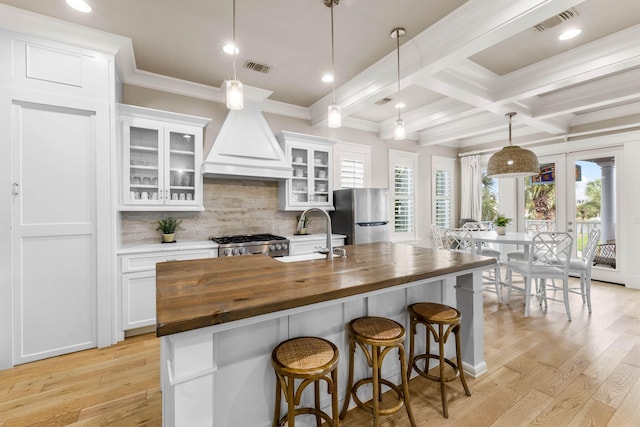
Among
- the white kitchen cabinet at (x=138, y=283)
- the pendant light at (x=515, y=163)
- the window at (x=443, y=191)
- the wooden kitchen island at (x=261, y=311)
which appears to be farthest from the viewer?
the window at (x=443, y=191)

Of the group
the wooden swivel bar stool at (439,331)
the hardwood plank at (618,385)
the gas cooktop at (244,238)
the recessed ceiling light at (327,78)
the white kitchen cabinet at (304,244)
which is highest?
the recessed ceiling light at (327,78)

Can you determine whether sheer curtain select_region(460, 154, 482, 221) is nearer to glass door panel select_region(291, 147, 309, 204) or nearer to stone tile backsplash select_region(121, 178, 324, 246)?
stone tile backsplash select_region(121, 178, 324, 246)

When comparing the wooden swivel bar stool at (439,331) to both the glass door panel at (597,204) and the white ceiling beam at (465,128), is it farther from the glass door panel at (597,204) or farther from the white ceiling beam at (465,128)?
the glass door panel at (597,204)

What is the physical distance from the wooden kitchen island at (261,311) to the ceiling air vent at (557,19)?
2086 millimetres

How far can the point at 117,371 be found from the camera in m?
2.30

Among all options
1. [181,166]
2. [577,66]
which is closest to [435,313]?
[577,66]

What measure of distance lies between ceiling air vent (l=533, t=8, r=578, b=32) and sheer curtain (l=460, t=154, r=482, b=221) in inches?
157

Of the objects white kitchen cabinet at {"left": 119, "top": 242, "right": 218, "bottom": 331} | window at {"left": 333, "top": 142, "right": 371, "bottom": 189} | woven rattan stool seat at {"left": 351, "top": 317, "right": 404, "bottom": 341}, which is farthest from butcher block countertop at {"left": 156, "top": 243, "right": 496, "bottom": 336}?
window at {"left": 333, "top": 142, "right": 371, "bottom": 189}

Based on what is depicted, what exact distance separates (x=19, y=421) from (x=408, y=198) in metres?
5.58

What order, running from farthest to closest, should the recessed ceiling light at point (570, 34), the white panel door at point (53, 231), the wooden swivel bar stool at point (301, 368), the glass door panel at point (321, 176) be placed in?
the glass door panel at point (321, 176) < the recessed ceiling light at point (570, 34) < the white panel door at point (53, 231) < the wooden swivel bar stool at point (301, 368)

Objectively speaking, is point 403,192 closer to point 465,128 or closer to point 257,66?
point 465,128

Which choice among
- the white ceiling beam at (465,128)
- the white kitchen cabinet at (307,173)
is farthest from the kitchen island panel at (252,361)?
the white ceiling beam at (465,128)

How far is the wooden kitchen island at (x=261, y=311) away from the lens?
1.05 metres

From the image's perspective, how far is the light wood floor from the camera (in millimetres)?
1770
